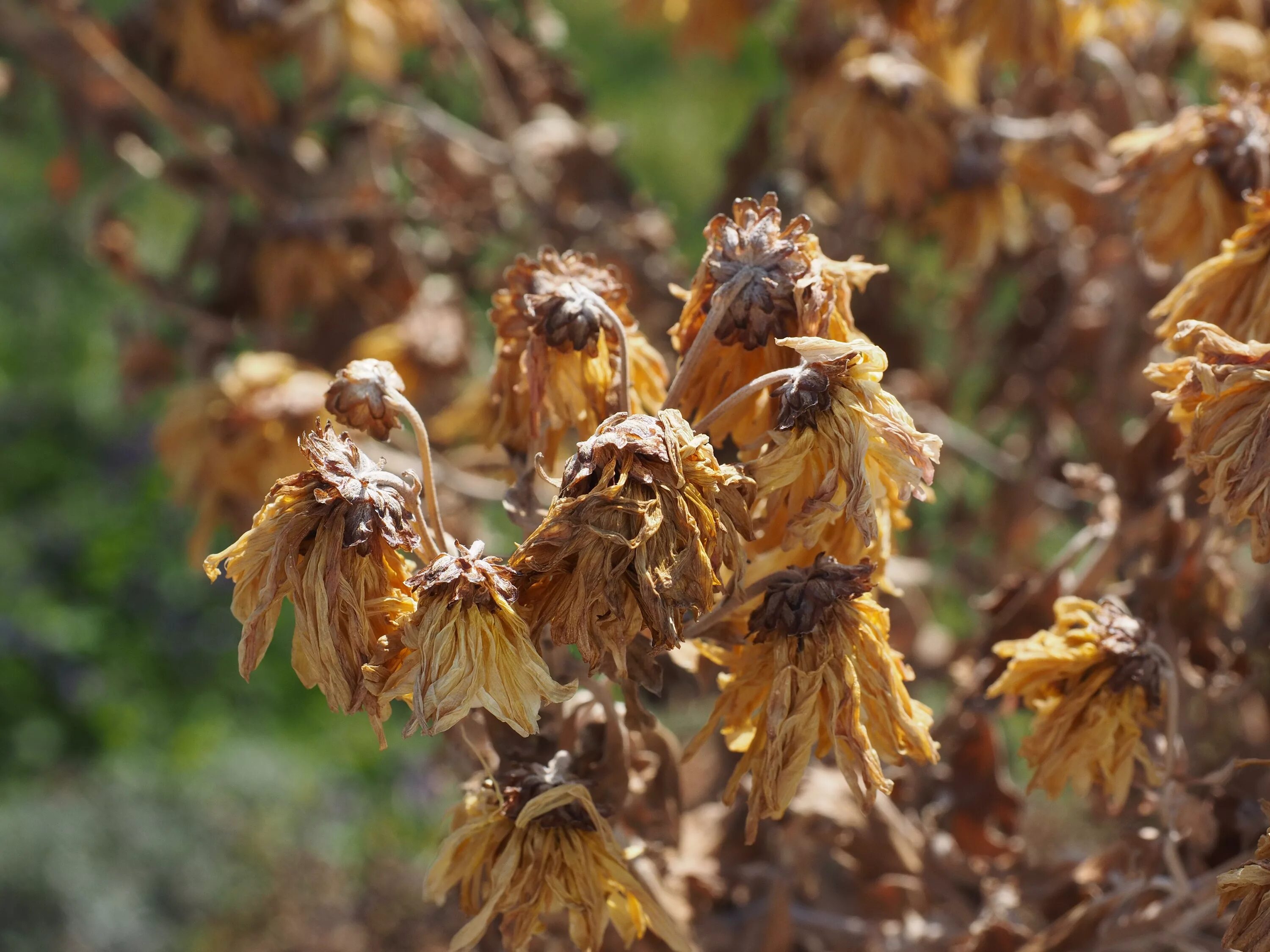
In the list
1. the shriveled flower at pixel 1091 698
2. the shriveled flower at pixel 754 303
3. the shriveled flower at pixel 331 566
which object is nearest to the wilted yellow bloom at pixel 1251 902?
the shriveled flower at pixel 1091 698

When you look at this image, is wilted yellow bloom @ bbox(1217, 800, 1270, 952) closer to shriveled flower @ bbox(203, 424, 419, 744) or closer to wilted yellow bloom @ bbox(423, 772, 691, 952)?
wilted yellow bloom @ bbox(423, 772, 691, 952)

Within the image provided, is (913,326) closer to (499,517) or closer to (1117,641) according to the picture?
(499,517)

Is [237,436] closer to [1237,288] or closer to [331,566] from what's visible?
[331,566]

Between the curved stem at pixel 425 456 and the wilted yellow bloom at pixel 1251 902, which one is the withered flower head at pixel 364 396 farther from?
the wilted yellow bloom at pixel 1251 902

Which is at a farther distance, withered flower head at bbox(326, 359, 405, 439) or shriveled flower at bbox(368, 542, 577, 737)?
withered flower head at bbox(326, 359, 405, 439)

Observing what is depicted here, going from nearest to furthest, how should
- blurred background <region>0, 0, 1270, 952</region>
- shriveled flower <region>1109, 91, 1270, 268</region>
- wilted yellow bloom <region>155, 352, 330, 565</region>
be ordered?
shriveled flower <region>1109, 91, 1270, 268</region>, wilted yellow bloom <region>155, 352, 330, 565</region>, blurred background <region>0, 0, 1270, 952</region>

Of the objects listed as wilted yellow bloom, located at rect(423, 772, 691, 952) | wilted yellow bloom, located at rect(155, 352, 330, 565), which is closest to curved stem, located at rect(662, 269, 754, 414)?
wilted yellow bloom, located at rect(423, 772, 691, 952)
